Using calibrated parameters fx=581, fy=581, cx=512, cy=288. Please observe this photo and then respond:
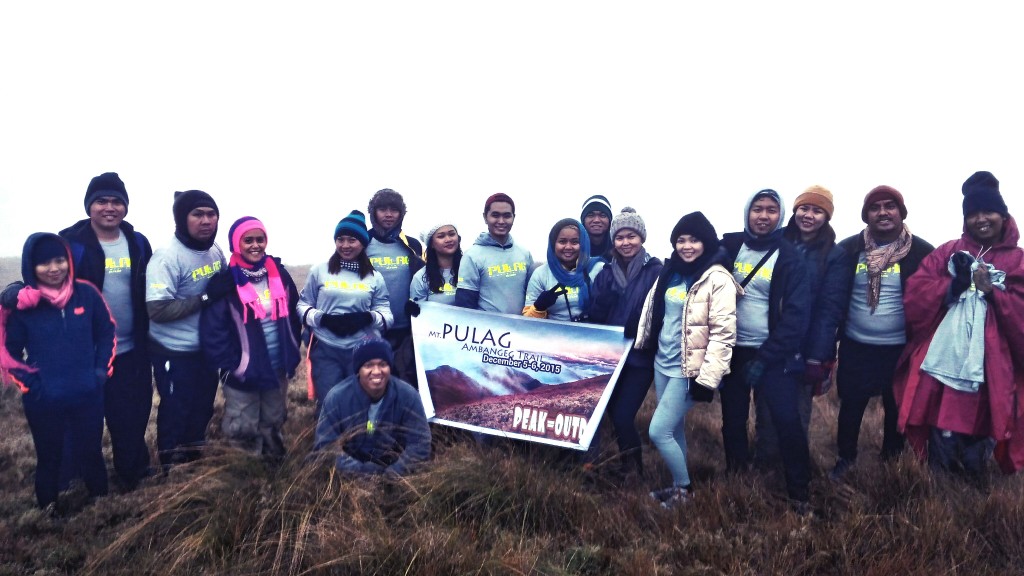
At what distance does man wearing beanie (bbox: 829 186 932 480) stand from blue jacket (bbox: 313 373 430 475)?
3.51 meters

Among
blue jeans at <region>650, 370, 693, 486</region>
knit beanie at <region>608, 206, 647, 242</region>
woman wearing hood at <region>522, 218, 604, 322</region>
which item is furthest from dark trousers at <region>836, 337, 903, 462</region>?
woman wearing hood at <region>522, 218, 604, 322</region>

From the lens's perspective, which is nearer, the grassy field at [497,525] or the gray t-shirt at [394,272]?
the grassy field at [497,525]

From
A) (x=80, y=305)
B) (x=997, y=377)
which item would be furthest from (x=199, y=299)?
(x=997, y=377)

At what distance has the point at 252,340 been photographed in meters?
5.06

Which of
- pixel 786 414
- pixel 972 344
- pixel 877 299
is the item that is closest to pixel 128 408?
pixel 786 414

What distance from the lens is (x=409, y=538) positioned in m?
3.42

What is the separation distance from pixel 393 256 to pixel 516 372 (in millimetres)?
1849

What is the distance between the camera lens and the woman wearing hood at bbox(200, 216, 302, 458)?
4.98 meters

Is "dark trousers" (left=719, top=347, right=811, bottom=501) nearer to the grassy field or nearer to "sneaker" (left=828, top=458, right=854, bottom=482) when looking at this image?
the grassy field

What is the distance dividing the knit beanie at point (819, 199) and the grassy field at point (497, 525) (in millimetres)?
2075

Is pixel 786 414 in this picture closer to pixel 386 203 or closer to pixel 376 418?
pixel 376 418

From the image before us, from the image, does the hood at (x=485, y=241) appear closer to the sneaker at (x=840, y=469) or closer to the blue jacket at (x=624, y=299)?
the blue jacket at (x=624, y=299)

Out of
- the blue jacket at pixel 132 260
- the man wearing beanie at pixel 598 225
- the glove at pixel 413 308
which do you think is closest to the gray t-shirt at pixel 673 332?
the man wearing beanie at pixel 598 225

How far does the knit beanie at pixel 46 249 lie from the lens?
14.4 feet
